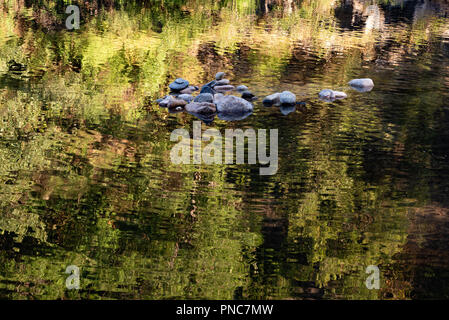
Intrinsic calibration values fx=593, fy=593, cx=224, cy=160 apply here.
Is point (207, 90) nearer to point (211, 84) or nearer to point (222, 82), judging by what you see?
point (211, 84)

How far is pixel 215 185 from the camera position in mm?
6605

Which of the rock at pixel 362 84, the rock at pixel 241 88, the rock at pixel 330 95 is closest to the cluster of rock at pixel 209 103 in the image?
the rock at pixel 241 88

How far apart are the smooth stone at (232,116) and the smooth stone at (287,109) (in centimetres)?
53

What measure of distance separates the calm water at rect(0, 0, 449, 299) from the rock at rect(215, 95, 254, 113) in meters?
0.22

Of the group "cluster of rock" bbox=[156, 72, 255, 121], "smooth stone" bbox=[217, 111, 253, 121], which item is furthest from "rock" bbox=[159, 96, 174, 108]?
"smooth stone" bbox=[217, 111, 253, 121]

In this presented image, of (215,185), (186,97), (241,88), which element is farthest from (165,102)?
(215,185)

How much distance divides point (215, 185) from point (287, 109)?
11.3 ft

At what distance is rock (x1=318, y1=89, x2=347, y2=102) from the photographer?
10.4 metres

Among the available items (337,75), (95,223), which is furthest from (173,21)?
(95,223)

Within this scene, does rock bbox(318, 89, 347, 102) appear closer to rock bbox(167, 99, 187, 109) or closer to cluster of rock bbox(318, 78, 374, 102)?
cluster of rock bbox(318, 78, 374, 102)

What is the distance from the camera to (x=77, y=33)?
1537 cm

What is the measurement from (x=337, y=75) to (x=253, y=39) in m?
4.39

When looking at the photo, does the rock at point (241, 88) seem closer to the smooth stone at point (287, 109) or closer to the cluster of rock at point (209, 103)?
the cluster of rock at point (209, 103)

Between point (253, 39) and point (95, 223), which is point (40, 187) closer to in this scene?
point (95, 223)
